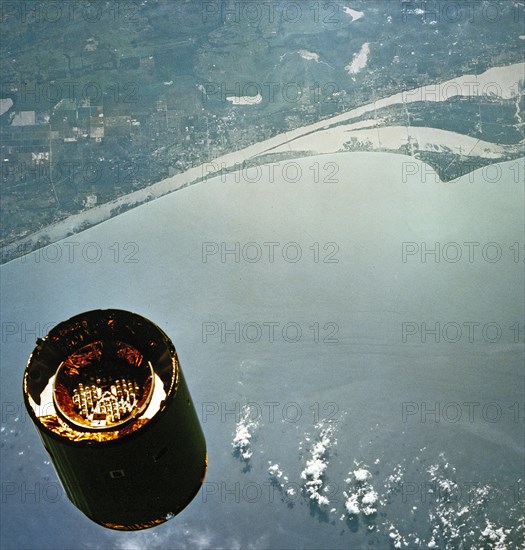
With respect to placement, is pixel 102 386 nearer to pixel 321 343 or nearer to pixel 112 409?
pixel 112 409

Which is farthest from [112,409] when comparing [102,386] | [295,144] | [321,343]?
[295,144]

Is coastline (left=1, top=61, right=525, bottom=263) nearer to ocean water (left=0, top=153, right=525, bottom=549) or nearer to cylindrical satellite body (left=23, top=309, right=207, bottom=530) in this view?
ocean water (left=0, top=153, right=525, bottom=549)

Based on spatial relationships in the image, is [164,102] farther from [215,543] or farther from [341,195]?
[215,543]

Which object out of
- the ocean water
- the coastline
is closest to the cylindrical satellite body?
the ocean water

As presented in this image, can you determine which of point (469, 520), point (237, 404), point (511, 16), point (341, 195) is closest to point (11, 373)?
point (237, 404)

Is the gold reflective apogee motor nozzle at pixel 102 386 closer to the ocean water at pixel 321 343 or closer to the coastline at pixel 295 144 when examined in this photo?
the ocean water at pixel 321 343
